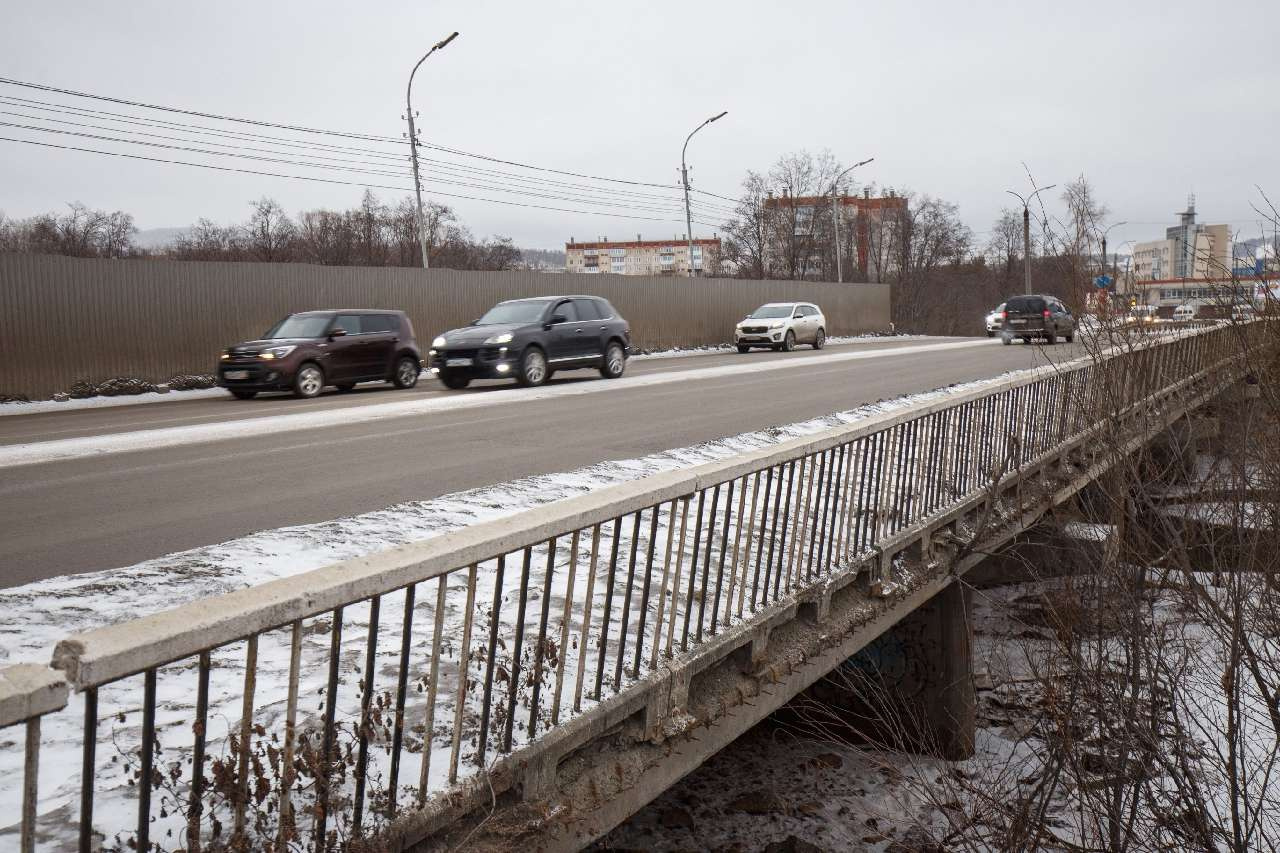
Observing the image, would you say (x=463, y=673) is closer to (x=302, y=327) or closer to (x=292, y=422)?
(x=292, y=422)

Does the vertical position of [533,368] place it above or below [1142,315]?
below

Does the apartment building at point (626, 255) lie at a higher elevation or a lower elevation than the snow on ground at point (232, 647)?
higher

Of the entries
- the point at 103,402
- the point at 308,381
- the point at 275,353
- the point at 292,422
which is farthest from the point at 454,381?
the point at 103,402

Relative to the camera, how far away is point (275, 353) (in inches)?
717

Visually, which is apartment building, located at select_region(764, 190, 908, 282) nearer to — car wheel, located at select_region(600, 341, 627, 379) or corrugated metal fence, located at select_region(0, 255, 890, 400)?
corrugated metal fence, located at select_region(0, 255, 890, 400)

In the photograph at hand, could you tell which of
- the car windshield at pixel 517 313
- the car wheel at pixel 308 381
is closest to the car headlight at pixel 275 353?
the car wheel at pixel 308 381

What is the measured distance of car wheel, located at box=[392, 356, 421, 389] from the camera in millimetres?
20312

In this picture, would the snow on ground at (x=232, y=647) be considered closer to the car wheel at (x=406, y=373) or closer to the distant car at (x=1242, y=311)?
→ the distant car at (x=1242, y=311)

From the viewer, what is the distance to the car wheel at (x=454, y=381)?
19.4 meters

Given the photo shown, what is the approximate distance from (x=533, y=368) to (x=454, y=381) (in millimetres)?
1527

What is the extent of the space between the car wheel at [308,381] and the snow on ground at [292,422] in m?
2.87

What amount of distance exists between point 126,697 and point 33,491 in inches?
238

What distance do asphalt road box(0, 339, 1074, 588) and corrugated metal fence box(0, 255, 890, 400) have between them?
2.65 m

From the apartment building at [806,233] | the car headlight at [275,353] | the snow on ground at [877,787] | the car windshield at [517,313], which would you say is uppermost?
the apartment building at [806,233]
